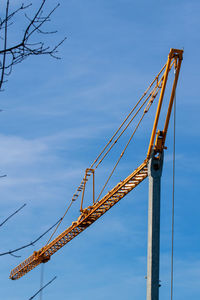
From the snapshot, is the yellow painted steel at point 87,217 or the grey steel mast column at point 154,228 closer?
the grey steel mast column at point 154,228

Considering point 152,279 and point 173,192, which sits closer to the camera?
point 152,279

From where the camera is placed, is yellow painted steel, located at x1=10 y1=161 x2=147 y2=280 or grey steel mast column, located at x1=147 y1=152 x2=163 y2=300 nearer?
grey steel mast column, located at x1=147 y1=152 x2=163 y2=300

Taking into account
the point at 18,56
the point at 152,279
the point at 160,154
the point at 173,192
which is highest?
the point at 160,154

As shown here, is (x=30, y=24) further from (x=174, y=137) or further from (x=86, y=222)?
(x=86, y=222)

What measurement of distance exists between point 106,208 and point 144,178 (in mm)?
9171

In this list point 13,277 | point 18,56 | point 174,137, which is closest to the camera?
point 18,56

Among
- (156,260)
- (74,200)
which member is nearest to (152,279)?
(156,260)

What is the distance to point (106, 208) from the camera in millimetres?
71312

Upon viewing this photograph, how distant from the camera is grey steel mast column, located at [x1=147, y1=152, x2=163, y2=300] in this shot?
46.6 metres

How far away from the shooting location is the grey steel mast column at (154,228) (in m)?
46.6

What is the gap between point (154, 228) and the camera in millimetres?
49125

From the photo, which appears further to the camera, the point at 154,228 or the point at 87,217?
the point at 87,217

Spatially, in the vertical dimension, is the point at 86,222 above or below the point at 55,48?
above

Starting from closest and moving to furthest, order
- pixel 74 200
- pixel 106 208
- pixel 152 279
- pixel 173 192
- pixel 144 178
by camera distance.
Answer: pixel 152 279
pixel 173 192
pixel 144 178
pixel 106 208
pixel 74 200
